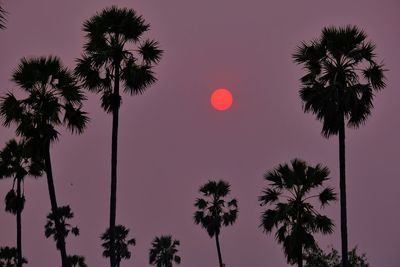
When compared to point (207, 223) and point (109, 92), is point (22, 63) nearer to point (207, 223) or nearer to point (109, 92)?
point (109, 92)

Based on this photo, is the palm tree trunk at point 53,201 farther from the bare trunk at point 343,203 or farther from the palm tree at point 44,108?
the bare trunk at point 343,203

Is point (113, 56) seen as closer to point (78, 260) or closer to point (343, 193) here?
point (343, 193)

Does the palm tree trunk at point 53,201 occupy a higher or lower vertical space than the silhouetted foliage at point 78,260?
lower

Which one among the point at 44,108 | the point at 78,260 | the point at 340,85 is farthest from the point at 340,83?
the point at 78,260

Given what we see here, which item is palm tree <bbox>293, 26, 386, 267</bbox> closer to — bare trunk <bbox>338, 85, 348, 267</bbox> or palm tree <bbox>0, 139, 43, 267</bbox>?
bare trunk <bbox>338, 85, 348, 267</bbox>

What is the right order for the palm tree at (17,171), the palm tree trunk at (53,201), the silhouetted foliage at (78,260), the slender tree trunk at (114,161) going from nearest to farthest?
the slender tree trunk at (114,161) → the palm tree trunk at (53,201) → the palm tree at (17,171) → the silhouetted foliage at (78,260)

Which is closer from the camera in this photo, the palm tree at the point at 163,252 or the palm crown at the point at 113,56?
the palm crown at the point at 113,56

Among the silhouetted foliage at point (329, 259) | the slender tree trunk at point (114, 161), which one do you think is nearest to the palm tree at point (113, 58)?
the slender tree trunk at point (114, 161)

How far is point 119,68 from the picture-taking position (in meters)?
26.1

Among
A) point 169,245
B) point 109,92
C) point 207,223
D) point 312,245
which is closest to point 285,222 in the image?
point 312,245

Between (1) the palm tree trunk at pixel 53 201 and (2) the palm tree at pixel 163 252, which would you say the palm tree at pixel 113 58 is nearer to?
(1) the palm tree trunk at pixel 53 201

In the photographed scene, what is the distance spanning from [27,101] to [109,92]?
158 inches

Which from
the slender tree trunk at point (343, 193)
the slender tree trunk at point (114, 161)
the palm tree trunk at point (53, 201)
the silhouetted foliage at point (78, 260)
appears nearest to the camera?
the slender tree trunk at point (343, 193)

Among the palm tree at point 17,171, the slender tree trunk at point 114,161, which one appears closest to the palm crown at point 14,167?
the palm tree at point 17,171
